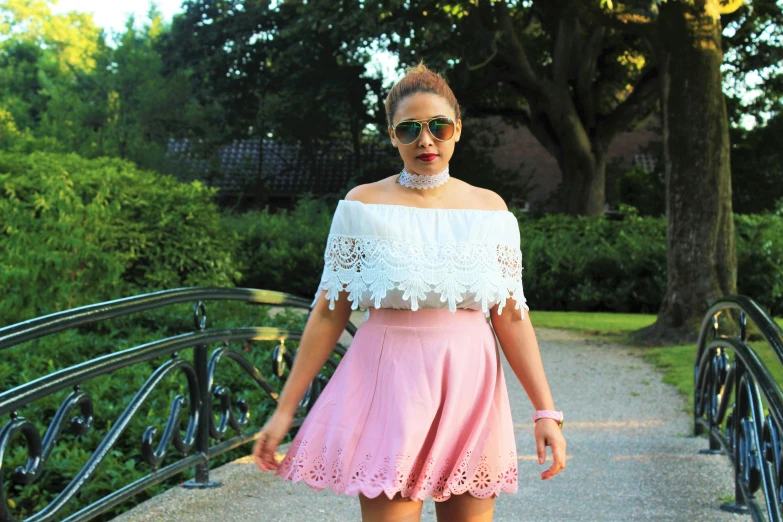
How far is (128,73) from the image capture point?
1027 inches

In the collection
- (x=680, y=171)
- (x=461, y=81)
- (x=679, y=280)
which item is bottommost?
(x=679, y=280)

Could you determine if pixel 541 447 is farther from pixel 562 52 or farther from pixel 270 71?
pixel 270 71

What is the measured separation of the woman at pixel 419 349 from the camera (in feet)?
8.13

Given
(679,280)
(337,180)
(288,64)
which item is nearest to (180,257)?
(679,280)

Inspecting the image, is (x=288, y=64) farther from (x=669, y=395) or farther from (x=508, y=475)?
(x=508, y=475)

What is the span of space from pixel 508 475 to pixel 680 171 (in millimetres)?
10615

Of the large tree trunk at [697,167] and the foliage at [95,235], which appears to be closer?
the foliage at [95,235]

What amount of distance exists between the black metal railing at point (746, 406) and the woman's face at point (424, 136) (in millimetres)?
1766

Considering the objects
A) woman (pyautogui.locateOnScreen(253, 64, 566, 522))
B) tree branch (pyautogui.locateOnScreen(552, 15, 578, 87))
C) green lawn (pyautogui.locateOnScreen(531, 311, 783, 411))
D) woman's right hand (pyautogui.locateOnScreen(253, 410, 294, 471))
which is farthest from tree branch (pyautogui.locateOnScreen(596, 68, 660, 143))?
woman's right hand (pyautogui.locateOnScreen(253, 410, 294, 471))

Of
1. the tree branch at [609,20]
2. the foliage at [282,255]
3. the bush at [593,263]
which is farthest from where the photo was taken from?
the foliage at [282,255]

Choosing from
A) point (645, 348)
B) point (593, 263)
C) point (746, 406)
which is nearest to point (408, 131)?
point (746, 406)

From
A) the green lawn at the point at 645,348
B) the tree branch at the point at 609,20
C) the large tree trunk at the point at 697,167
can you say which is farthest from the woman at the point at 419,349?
the tree branch at the point at 609,20

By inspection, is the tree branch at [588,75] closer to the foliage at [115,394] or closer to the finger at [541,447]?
the foliage at [115,394]

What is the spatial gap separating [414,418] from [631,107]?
76.2 feet
